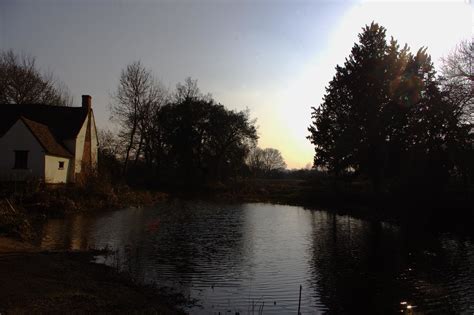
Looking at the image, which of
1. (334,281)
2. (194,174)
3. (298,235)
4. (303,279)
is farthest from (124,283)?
(194,174)

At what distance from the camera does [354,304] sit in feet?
35.7

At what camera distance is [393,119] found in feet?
126

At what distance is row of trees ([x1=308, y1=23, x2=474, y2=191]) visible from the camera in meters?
32.0

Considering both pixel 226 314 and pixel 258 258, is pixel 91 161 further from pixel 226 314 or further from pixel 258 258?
pixel 226 314

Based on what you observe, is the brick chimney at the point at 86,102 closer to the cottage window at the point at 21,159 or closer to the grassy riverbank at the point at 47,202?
the grassy riverbank at the point at 47,202

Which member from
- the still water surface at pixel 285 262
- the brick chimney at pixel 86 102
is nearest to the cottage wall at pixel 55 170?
the brick chimney at pixel 86 102

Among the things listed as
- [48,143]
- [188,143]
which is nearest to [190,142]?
[188,143]

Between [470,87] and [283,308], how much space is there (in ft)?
82.2

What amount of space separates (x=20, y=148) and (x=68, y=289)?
1073 inches

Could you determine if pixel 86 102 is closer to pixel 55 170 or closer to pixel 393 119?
pixel 55 170

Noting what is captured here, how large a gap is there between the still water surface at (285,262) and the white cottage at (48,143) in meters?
9.15

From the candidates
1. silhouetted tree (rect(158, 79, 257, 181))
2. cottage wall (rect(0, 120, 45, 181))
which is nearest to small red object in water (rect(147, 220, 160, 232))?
cottage wall (rect(0, 120, 45, 181))

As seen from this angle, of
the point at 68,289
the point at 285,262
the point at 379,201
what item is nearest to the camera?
the point at 68,289

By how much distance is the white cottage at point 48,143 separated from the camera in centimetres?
3253
